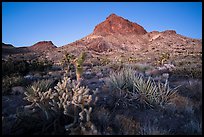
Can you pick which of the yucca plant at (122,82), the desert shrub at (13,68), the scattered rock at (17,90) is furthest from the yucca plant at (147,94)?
the desert shrub at (13,68)

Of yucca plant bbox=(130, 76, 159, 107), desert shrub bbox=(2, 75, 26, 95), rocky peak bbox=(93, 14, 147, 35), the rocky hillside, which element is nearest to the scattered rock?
desert shrub bbox=(2, 75, 26, 95)

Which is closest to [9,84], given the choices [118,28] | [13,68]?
[13,68]

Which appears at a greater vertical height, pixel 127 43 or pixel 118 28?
pixel 118 28

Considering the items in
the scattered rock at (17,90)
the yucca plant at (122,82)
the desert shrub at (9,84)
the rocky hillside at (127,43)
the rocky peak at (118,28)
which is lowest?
the scattered rock at (17,90)

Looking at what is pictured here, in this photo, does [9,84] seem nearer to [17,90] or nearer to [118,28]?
[17,90]

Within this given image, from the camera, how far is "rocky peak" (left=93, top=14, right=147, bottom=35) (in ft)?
244

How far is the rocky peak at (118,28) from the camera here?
7444 cm

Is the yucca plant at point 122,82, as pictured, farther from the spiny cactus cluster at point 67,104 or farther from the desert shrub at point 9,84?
the desert shrub at point 9,84

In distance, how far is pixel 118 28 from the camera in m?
77.2

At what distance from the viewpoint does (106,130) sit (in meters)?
4.30

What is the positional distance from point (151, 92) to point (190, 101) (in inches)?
44.0

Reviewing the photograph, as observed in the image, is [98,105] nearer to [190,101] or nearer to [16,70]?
[190,101]

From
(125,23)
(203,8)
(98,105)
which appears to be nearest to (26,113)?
(98,105)

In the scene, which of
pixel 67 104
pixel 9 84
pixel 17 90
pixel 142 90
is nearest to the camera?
pixel 67 104
